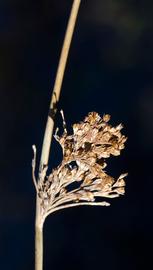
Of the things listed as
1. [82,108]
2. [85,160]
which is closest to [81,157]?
[85,160]

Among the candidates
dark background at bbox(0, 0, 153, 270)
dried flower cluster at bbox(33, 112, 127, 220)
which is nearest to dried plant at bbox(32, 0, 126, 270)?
dried flower cluster at bbox(33, 112, 127, 220)

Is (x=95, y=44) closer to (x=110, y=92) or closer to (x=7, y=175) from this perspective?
(x=110, y=92)

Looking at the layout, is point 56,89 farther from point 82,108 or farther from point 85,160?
point 82,108

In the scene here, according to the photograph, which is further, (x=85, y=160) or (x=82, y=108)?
(x=82, y=108)

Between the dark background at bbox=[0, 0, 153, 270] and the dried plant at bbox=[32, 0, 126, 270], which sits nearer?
the dried plant at bbox=[32, 0, 126, 270]

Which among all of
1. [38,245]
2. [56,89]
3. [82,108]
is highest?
[82,108]

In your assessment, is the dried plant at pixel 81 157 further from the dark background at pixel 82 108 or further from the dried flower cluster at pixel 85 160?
the dark background at pixel 82 108

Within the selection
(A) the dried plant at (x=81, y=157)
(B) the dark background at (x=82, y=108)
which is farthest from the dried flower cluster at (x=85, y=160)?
(B) the dark background at (x=82, y=108)

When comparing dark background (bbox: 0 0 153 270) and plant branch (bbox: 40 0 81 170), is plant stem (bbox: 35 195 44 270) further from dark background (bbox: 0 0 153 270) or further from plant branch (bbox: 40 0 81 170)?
dark background (bbox: 0 0 153 270)
